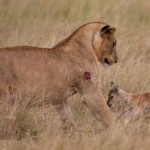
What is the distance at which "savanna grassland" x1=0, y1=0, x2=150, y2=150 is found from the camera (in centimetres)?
670

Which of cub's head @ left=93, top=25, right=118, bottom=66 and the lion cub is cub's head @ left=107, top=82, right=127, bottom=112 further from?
cub's head @ left=93, top=25, right=118, bottom=66

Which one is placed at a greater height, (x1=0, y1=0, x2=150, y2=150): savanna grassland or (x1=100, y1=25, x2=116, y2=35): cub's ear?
(x1=100, y1=25, x2=116, y2=35): cub's ear

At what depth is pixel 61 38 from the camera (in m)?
10.8

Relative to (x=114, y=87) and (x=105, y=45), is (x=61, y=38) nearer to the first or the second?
(x=114, y=87)

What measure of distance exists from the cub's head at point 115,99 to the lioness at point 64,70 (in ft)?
1.74

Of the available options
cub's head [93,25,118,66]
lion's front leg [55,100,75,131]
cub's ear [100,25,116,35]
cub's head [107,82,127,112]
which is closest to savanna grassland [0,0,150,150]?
lion's front leg [55,100,75,131]

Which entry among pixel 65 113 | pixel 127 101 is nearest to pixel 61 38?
pixel 127 101

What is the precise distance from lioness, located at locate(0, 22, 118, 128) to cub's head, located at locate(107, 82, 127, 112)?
0.53 metres

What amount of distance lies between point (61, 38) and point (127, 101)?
2.78m

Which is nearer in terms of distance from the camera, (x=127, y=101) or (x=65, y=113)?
(x=65, y=113)

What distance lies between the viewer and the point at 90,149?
643 centimetres

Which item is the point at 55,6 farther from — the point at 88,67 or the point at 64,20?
the point at 88,67

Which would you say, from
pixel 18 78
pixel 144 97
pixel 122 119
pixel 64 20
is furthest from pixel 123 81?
pixel 64 20

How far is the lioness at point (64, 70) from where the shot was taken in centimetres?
710
